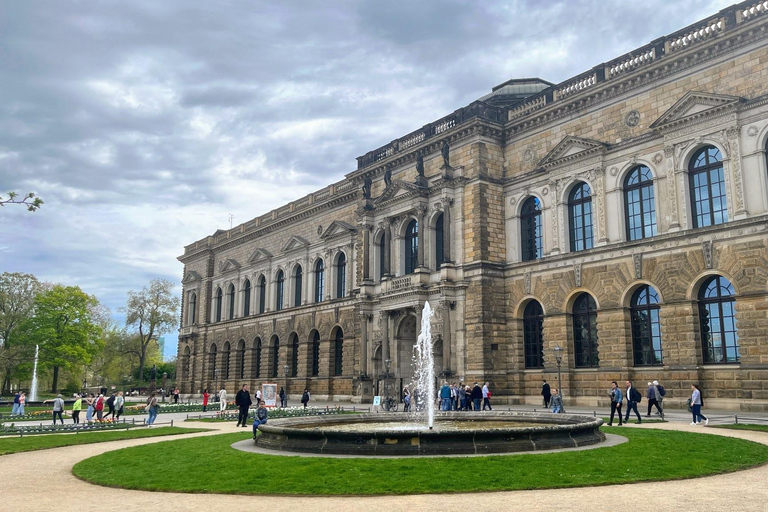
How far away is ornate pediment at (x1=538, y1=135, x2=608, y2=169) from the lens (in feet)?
110

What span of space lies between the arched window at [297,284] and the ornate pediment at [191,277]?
58.6 feet

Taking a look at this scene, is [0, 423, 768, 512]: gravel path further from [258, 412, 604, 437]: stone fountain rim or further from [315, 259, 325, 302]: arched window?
[315, 259, 325, 302]: arched window

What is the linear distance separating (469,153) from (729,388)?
1843 cm

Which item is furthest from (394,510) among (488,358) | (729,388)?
(488,358)

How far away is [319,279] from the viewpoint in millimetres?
54375

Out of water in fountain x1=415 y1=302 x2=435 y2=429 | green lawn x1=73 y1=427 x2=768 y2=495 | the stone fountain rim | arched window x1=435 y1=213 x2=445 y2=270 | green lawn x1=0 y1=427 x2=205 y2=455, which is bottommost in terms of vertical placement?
green lawn x1=0 y1=427 x2=205 y2=455

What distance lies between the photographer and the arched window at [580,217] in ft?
112

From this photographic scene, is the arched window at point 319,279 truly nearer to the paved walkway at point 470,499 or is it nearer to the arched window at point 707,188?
the arched window at point 707,188

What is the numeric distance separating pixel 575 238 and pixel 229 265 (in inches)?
1574

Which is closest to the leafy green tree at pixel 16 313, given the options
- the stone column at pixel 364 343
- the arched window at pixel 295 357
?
the arched window at pixel 295 357

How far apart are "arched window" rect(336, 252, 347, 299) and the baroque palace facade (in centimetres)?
18

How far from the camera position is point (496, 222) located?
38.0m

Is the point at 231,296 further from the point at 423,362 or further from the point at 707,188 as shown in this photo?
the point at 707,188

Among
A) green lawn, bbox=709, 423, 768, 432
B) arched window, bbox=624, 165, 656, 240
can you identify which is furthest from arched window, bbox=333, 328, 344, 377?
green lawn, bbox=709, 423, 768, 432
